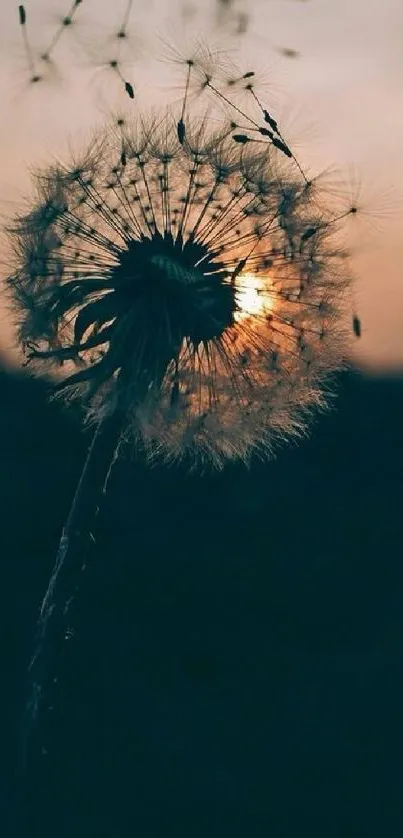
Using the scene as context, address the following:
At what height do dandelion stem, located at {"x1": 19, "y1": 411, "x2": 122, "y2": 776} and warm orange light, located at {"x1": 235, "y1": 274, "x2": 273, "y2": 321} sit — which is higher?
warm orange light, located at {"x1": 235, "y1": 274, "x2": 273, "y2": 321}

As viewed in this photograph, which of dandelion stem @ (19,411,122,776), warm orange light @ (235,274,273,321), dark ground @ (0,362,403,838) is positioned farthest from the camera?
dark ground @ (0,362,403,838)

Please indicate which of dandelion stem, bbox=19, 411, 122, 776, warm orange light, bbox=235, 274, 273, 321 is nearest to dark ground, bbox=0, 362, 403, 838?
dandelion stem, bbox=19, 411, 122, 776

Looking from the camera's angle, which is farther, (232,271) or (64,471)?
(64,471)

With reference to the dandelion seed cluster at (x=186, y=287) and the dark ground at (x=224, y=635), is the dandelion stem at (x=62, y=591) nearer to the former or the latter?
the dandelion seed cluster at (x=186, y=287)

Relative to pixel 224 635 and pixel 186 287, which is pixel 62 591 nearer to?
pixel 186 287

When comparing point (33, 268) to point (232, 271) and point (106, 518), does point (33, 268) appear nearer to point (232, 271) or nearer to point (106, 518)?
point (232, 271)

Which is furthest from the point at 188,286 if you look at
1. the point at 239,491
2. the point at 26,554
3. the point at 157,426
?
the point at 239,491

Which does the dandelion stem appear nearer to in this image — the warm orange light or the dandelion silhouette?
the dandelion silhouette

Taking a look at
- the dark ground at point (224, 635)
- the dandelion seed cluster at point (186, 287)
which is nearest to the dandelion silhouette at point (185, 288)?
the dandelion seed cluster at point (186, 287)
